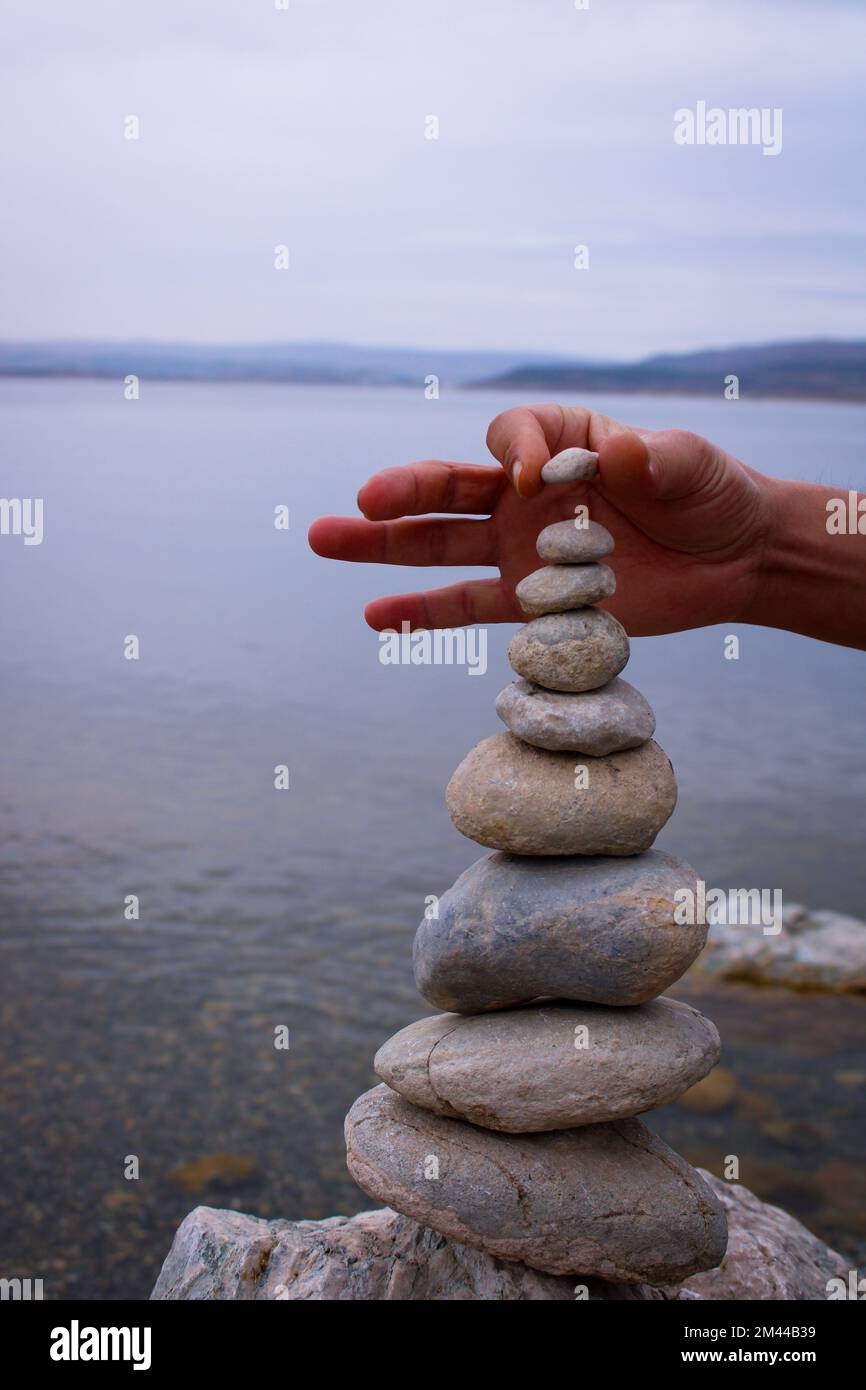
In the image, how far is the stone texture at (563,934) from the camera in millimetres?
3537

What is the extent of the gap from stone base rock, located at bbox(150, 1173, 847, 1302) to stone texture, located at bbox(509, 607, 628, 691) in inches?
72.4

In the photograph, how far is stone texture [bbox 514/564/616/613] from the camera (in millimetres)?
3639

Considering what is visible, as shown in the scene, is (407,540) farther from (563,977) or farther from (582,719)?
(563,977)

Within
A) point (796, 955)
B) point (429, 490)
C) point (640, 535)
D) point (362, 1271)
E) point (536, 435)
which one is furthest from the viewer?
point (796, 955)

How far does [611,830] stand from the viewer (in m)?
3.61

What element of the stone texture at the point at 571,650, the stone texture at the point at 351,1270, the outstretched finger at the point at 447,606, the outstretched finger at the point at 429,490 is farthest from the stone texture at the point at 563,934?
the outstretched finger at the point at 429,490

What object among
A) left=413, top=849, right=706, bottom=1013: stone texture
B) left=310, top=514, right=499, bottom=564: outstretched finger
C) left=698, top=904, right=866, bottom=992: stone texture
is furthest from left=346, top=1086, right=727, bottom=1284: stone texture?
left=698, top=904, right=866, bottom=992: stone texture

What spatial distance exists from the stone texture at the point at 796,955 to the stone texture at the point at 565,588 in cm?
646

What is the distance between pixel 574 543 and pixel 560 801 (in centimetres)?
76

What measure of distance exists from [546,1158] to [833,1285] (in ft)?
5.58

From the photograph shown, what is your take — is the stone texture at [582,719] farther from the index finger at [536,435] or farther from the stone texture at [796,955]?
the stone texture at [796,955]

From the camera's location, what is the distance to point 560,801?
11.8 ft

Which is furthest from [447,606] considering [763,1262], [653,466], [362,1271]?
[763,1262]

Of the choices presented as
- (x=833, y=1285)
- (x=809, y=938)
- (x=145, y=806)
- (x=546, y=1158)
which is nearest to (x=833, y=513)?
(x=546, y=1158)
